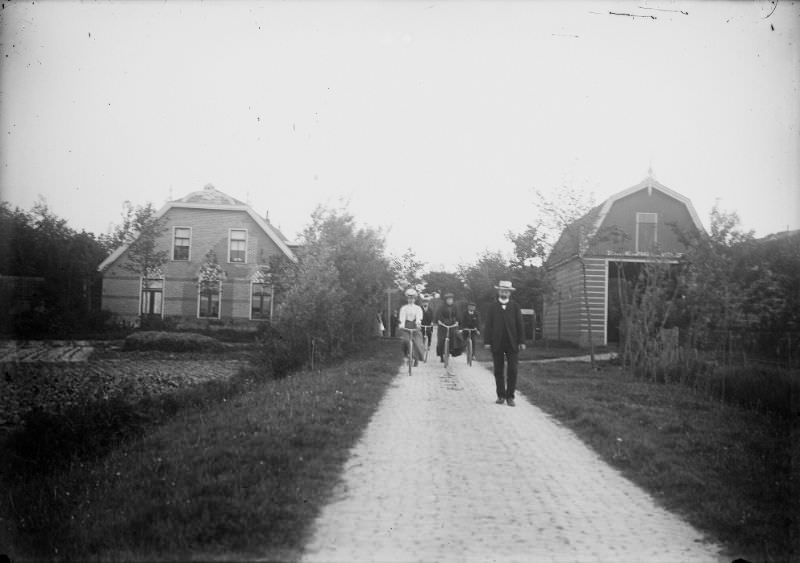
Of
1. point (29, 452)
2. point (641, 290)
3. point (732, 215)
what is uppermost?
point (732, 215)

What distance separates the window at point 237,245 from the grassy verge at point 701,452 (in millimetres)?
24780

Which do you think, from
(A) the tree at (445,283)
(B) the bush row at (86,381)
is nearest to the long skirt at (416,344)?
(B) the bush row at (86,381)

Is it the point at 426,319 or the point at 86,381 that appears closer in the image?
the point at 86,381

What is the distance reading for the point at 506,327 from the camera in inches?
473

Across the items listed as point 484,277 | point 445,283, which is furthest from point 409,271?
point 445,283

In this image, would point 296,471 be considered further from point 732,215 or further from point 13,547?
point 732,215

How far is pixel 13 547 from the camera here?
18.7 ft

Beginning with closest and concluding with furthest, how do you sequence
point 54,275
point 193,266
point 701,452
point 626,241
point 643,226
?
point 701,452
point 626,241
point 643,226
point 54,275
point 193,266

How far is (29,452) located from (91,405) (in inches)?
66.0

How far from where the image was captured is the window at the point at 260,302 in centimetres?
3738

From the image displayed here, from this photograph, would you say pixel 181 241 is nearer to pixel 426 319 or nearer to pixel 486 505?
pixel 426 319

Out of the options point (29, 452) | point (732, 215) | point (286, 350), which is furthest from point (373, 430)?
point (732, 215)

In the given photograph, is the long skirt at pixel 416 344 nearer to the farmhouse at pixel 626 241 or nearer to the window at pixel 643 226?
the farmhouse at pixel 626 241

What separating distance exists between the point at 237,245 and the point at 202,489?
3169 centimetres
